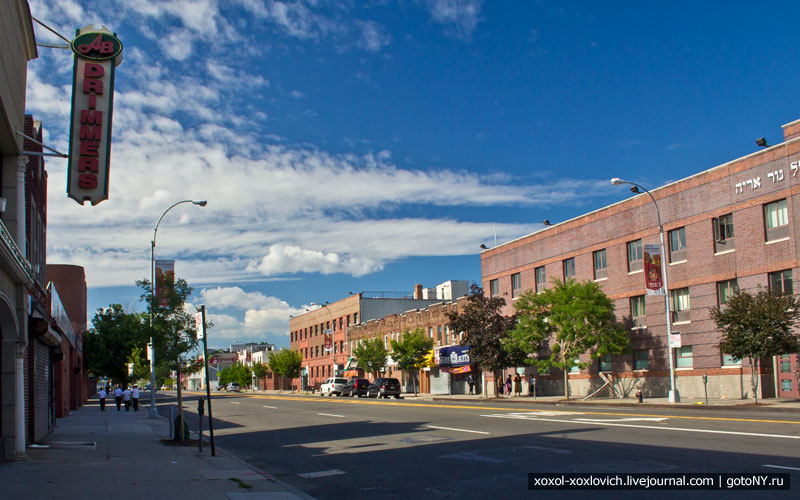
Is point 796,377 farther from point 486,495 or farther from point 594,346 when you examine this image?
point 486,495

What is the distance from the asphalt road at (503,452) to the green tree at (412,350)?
3513 centimetres

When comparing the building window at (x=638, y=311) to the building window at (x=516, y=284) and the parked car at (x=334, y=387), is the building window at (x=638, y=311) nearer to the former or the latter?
the building window at (x=516, y=284)

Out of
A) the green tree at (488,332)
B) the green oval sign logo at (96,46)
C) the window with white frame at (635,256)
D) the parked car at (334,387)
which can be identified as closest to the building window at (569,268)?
the green tree at (488,332)

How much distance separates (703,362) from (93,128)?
99.2 feet

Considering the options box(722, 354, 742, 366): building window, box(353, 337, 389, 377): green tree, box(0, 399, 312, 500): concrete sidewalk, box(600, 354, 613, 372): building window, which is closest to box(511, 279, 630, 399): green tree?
box(600, 354, 613, 372): building window

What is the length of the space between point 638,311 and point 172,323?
27785mm

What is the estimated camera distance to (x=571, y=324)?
1485 inches

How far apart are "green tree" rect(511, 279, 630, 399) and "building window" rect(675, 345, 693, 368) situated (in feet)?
8.69

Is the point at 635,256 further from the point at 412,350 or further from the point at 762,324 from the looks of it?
the point at 412,350

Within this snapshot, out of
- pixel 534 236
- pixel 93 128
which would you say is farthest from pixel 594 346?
pixel 93 128

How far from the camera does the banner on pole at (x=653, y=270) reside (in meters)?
32.0

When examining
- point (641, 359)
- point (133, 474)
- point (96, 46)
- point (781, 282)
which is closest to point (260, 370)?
point (641, 359)

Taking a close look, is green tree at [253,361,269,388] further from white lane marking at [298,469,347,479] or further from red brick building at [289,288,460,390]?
white lane marking at [298,469,347,479]

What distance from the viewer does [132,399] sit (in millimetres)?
45969
